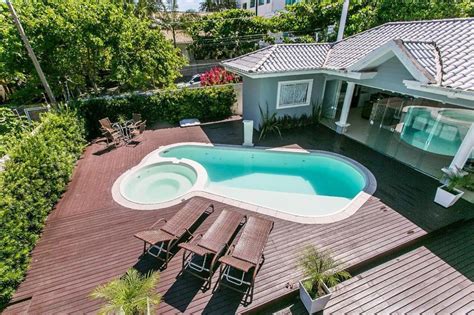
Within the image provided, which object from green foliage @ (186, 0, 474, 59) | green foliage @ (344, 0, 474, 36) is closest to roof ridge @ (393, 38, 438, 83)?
green foliage @ (344, 0, 474, 36)

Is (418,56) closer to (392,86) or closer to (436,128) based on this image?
(392,86)

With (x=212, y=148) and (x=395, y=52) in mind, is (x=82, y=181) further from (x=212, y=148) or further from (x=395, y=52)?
(x=395, y=52)

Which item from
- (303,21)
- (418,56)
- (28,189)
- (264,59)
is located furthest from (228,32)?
(28,189)

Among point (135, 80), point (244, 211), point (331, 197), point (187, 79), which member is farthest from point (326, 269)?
point (187, 79)

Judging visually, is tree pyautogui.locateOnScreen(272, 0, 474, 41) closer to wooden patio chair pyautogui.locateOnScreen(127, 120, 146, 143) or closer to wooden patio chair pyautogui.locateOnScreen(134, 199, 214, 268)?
wooden patio chair pyautogui.locateOnScreen(127, 120, 146, 143)

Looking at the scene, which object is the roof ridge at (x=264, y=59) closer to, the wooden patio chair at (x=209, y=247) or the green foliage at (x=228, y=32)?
the wooden patio chair at (x=209, y=247)

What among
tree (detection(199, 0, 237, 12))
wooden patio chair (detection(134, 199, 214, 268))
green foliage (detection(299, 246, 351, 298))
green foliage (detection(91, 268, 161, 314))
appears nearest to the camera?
green foliage (detection(91, 268, 161, 314))
